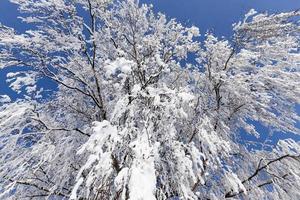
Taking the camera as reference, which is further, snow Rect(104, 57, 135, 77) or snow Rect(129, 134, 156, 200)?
snow Rect(104, 57, 135, 77)

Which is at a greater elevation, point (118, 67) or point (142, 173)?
point (118, 67)

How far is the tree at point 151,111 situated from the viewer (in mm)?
4516

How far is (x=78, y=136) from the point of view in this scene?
6.04 meters

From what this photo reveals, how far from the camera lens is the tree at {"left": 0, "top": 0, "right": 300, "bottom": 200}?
4.52 metres

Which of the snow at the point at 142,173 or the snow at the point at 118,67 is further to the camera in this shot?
the snow at the point at 118,67

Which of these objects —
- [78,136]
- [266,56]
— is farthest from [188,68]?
[78,136]

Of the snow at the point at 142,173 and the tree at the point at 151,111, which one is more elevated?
the tree at the point at 151,111

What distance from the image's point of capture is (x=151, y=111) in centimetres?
461

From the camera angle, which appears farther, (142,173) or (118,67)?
(118,67)

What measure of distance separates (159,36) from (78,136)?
2.77 meters

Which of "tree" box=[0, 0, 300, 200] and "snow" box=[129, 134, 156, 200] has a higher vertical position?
"tree" box=[0, 0, 300, 200]

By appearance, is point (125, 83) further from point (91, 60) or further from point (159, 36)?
point (159, 36)

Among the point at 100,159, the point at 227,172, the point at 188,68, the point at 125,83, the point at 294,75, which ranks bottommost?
the point at 100,159

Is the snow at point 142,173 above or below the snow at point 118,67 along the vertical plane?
below
